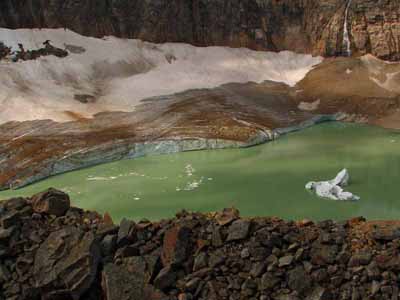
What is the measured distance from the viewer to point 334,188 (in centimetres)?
1552

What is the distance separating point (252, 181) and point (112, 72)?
16.4m

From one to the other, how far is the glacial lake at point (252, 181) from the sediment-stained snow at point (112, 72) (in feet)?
21.0

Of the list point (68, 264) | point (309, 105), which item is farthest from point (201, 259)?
point (309, 105)

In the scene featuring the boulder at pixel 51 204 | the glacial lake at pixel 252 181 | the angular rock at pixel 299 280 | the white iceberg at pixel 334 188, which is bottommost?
the glacial lake at pixel 252 181

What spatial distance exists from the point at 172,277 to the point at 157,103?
752 inches

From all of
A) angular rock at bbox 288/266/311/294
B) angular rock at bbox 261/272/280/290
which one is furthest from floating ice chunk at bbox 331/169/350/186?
angular rock at bbox 261/272/280/290

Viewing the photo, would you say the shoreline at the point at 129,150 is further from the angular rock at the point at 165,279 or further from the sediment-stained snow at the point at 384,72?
the angular rock at the point at 165,279

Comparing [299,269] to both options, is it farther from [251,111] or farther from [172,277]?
[251,111]

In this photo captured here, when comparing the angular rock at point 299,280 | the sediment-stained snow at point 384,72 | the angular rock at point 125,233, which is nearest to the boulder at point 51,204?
the angular rock at point 125,233

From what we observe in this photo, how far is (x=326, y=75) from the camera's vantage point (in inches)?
1334

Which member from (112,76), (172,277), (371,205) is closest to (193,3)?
(112,76)

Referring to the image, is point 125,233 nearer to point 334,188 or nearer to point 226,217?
point 226,217

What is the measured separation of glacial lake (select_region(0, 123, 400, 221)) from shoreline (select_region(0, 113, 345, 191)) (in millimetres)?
476

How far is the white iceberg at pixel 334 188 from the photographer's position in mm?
15126
